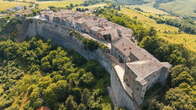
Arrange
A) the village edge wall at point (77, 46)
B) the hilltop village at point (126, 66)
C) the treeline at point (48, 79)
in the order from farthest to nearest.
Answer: the treeline at point (48, 79) → the village edge wall at point (77, 46) → the hilltop village at point (126, 66)

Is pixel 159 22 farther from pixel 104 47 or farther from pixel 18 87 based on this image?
pixel 18 87

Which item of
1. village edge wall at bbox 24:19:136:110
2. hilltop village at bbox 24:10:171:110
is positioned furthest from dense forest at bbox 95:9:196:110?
village edge wall at bbox 24:19:136:110

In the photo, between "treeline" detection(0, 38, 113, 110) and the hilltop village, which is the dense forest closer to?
the hilltop village

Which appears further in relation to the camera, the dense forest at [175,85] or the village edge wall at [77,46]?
the village edge wall at [77,46]

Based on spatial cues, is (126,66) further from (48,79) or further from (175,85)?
(48,79)

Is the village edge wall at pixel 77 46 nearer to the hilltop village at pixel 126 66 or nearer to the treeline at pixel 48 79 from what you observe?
the hilltop village at pixel 126 66

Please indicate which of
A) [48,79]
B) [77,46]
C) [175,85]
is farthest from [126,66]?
[77,46]

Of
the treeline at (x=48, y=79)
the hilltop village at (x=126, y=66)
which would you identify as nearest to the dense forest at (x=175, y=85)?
the hilltop village at (x=126, y=66)
